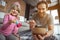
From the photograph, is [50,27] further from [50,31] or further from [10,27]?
[10,27]

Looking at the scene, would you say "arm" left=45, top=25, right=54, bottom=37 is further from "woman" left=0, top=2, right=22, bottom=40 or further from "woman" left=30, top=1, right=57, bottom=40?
"woman" left=0, top=2, right=22, bottom=40

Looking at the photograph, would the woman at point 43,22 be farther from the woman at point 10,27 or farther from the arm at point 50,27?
the woman at point 10,27

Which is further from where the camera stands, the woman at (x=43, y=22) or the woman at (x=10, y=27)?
the woman at (x=10, y=27)

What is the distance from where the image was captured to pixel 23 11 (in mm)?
1524

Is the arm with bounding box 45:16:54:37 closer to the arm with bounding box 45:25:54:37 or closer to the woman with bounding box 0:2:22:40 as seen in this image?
the arm with bounding box 45:25:54:37

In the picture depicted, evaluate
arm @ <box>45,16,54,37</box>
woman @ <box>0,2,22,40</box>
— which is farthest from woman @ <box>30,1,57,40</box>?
woman @ <box>0,2,22,40</box>

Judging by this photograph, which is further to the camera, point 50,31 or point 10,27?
point 10,27

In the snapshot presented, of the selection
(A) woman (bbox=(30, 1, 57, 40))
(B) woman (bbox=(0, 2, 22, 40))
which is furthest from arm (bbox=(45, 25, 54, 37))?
(B) woman (bbox=(0, 2, 22, 40))

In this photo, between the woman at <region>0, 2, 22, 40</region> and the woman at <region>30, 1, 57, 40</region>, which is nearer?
the woman at <region>30, 1, 57, 40</region>

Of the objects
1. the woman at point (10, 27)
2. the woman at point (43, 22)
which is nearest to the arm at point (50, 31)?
the woman at point (43, 22)

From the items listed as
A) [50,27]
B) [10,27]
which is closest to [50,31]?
[50,27]

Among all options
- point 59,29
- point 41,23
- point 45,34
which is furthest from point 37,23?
point 59,29

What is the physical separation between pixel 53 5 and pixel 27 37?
25.0 inches

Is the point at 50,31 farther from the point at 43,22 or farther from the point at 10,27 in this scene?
the point at 10,27
